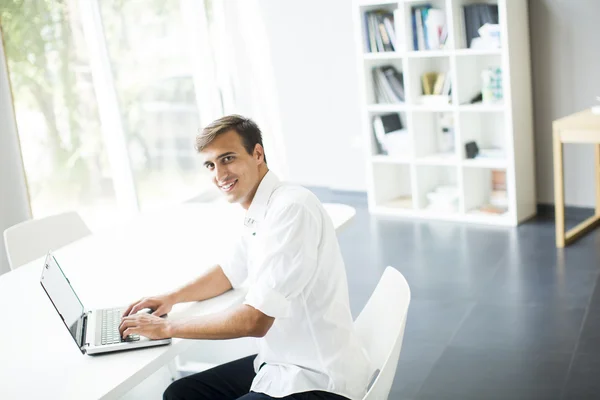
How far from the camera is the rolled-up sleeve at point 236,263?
2459mm

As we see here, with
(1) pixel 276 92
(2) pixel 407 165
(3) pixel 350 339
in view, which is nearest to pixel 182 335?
(3) pixel 350 339

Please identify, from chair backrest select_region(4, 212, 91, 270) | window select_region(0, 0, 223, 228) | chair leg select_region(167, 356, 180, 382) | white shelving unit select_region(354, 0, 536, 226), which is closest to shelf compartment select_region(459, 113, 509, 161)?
white shelving unit select_region(354, 0, 536, 226)

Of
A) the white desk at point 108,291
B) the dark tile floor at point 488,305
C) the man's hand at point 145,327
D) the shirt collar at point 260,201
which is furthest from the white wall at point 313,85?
the man's hand at point 145,327

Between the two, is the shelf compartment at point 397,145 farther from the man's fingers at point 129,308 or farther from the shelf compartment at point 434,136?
the man's fingers at point 129,308

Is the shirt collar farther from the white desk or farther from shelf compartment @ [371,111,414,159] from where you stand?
shelf compartment @ [371,111,414,159]

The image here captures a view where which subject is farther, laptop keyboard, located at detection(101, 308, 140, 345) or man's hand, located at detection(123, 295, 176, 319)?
man's hand, located at detection(123, 295, 176, 319)

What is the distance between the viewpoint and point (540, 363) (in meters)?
3.34

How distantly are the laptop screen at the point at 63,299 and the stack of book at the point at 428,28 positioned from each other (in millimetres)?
3615

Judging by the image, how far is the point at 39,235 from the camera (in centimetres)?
340

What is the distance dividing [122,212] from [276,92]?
68.0 inches

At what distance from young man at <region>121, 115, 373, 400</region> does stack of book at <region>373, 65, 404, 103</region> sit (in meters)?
3.53

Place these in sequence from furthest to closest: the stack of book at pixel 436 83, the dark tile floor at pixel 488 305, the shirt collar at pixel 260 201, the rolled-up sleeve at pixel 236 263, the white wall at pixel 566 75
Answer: the stack of book at pixel 436 83 < the white wall at pixel 566 75 < the dark tile floor at pixel 488 305 < the rolled-up sleeve at pixel 236 263 < the shirt collar at pixel 260 201

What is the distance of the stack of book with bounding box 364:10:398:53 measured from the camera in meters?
5.57

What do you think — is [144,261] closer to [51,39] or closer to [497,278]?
[497,278]
